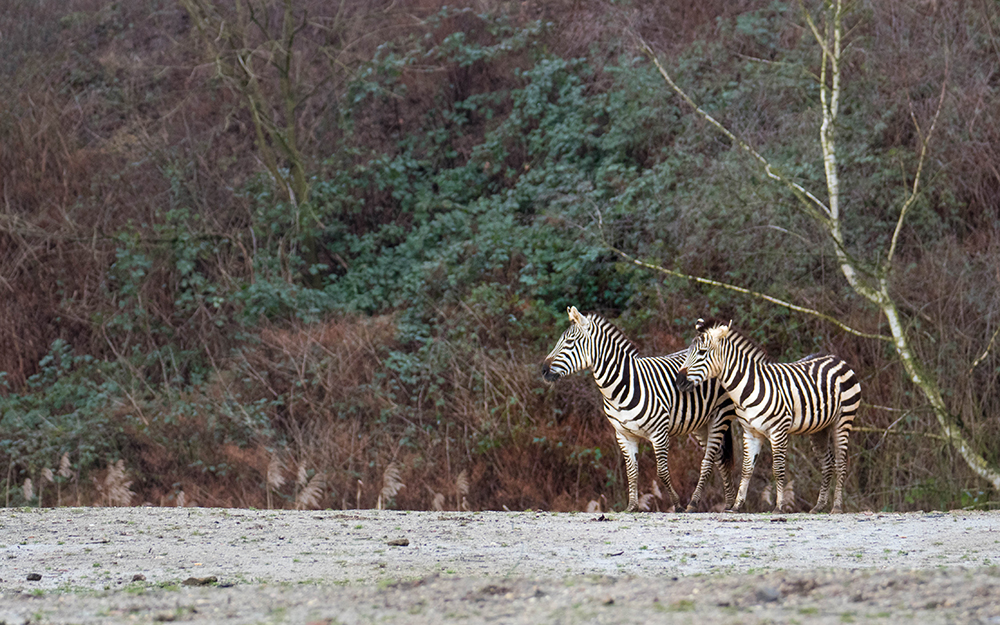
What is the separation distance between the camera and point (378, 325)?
1739cm

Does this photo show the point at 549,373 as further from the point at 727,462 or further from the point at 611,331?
the point at 727,462

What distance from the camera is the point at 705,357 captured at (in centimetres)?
1041

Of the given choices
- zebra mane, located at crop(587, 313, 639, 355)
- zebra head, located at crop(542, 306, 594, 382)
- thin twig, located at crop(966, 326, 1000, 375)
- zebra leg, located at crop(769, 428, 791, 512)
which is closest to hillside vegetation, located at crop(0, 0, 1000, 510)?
thin twig, located at crop(966, 326, 1000, 375)

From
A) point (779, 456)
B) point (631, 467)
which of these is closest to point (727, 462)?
point (779, 456)

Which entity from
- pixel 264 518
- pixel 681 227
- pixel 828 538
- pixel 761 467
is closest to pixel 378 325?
pixel 681 227

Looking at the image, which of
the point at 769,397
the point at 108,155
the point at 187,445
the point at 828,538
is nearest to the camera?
the point at 828,538

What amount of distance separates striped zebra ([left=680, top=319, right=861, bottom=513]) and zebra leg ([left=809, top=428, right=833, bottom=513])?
14mm

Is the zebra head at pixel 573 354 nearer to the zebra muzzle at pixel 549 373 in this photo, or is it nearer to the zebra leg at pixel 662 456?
the zebra muzzle at pixel 549 373

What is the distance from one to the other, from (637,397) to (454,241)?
8912 mm

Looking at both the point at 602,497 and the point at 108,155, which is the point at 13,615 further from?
the point at 108,155

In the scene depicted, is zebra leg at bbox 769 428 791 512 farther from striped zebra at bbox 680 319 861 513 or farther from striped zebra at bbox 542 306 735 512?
striped zebra at bbox 542 306 735 512

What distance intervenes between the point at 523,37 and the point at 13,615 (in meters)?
18.3

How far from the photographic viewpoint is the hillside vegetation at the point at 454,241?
13.3m

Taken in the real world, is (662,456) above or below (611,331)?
below
